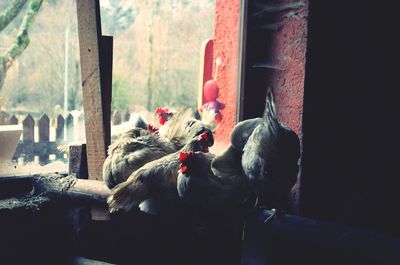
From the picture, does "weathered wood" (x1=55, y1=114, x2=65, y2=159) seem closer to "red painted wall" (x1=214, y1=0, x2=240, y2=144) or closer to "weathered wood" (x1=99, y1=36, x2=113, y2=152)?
"red painted wall" (x1=214, y1=0, x2=240, y2=144)

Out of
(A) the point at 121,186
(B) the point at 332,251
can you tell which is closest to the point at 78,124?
(A) the point at 121,186

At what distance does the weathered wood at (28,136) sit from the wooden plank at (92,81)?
6.25m

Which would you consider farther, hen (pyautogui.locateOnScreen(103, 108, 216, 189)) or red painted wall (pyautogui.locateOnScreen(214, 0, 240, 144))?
red painted wall (pyautogui.locateOnScreen(214, 0, 240, 144))

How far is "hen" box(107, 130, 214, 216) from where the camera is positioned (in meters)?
2.41

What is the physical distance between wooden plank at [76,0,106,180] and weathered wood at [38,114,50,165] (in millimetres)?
6377

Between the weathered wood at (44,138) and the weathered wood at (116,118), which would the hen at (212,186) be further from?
the weathered wood at (116,118)

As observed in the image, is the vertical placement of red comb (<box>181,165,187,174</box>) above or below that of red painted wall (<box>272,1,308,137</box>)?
below

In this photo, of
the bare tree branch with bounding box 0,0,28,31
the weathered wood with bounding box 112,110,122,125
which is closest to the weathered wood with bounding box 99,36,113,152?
the weathered wood with bounding box 112,110,122,125

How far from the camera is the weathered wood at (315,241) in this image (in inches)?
65.9

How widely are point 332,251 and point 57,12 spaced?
12.8 metres

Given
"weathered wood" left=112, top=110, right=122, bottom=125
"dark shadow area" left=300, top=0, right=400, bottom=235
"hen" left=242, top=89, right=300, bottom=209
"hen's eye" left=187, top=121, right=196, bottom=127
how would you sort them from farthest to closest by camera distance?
1. "weathered wood" left=112, top=110, right=122, bottom=125
2. "hen's eye" left=187, top=121, right=196, bottom=127
3. "dark shadow area" left=300, top=0, right=400, bottom=235
4. "hen" left=242, top=89, right=300, bottom=209

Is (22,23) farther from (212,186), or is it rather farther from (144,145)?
(212,186)

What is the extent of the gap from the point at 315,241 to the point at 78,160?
1.85 m

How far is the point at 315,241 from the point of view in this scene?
1802 mm
